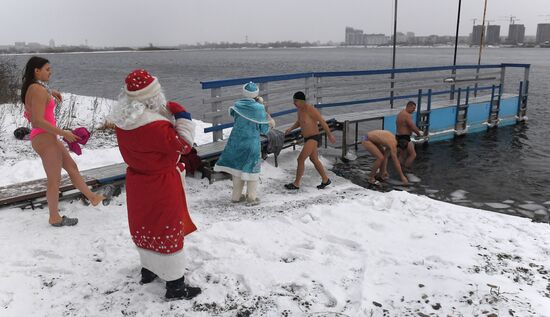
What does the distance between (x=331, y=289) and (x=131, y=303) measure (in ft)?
5.35

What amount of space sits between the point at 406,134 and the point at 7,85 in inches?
467

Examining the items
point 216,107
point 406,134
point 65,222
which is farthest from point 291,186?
point 406,134

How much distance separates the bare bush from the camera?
1291 cm

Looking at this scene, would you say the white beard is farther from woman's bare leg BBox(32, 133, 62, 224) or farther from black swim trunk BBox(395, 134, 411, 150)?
black swim trunk BBox(395, 134, 411, 150)

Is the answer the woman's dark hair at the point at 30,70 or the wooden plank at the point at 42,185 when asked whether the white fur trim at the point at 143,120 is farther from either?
the wooden plank at the point at 42,185

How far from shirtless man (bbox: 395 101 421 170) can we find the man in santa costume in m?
6.34

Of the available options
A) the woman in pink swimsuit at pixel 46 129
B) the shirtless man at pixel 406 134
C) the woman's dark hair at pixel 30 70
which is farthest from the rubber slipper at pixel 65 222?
the shirtless man at pixel 406 134

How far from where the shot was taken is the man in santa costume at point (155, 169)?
3.17 m

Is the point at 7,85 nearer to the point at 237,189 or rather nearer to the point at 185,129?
the point at 237,189

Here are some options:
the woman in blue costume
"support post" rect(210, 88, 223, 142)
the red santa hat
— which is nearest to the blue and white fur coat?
the woman in blue costume

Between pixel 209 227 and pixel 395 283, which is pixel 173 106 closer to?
pixel 209 227

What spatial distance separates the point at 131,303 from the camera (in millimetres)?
3467

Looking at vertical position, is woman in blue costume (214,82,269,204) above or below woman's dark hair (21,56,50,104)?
below

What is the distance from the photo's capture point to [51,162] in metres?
4.53
